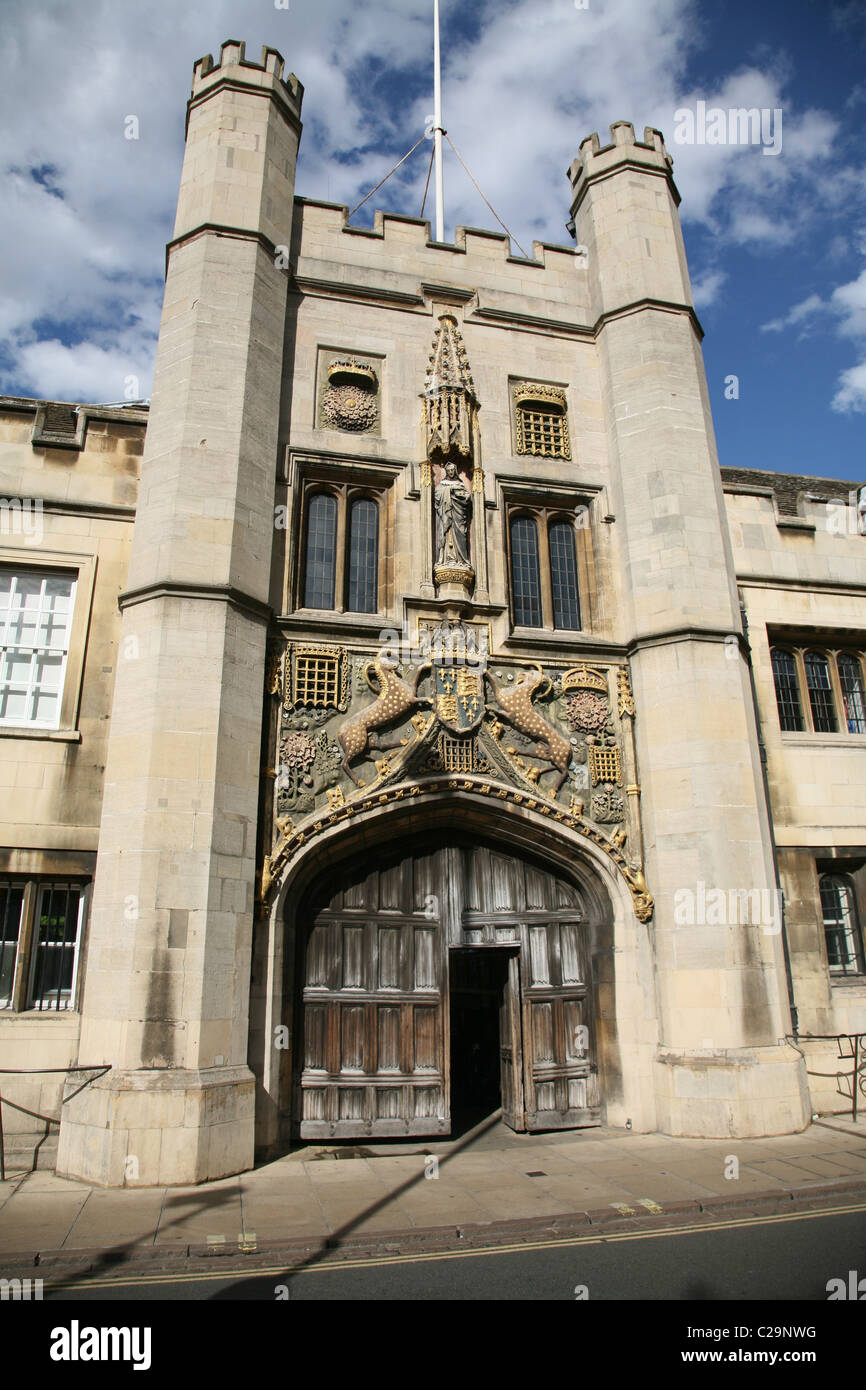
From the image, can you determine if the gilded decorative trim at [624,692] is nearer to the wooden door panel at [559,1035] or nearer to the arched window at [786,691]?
the wooden door panel at [559,1035]

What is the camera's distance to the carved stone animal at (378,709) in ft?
35.2

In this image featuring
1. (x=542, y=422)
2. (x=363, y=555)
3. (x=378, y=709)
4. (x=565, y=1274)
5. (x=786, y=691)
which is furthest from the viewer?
(x=786, y=691)

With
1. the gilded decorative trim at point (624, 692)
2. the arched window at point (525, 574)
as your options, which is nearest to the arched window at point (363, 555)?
the arched window at point (525, 574)

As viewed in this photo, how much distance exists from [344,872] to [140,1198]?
4332 millimetres

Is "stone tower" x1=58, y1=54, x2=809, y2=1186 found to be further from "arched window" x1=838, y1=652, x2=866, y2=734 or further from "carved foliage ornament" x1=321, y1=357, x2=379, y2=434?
"arched window" x1=838, y1=652, x2=866, y2=734

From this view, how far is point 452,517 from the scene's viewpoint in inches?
476

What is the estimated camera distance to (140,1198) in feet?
24.9

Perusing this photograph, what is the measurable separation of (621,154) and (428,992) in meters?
13.9

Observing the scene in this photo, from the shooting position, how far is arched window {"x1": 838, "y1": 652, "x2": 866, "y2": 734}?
14.1 meters

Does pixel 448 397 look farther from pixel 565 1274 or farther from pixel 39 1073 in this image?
pixel 565 1274

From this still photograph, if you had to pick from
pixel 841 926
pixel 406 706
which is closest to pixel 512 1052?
pixel 406 706

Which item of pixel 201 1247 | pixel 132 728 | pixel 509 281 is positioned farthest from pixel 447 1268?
pixel 509 281

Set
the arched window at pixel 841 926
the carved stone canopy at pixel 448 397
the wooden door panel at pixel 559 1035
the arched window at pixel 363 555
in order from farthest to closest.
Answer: the arched window at pixel 841 926, the carved stone canopy at pixel 448 397, the arched window at pixel 363 555, the wooden door panel at pixel 559 1035

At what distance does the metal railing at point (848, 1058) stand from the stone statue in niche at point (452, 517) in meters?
8.04
